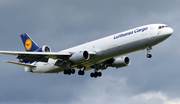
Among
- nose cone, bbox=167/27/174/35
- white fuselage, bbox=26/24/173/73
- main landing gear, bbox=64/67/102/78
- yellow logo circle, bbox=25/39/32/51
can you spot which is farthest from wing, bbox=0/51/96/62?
nose cone, bbox=167/27/174/35

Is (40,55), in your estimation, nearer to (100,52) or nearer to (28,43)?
(100,52)

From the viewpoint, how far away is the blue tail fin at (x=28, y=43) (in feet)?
194

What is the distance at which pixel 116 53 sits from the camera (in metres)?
47.4

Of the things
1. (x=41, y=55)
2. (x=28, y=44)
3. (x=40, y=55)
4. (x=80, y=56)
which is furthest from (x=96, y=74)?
(x=28, y=44)

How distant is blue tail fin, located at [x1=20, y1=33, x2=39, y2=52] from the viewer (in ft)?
194

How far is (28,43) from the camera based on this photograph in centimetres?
6012

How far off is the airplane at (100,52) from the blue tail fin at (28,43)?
3.10m

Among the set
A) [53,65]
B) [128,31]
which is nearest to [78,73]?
[53,65]

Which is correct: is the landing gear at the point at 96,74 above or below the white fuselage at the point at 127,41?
below

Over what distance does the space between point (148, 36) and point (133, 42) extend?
2279mm

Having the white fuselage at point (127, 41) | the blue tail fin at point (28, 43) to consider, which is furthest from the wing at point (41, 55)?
the blue tail fin at point (28, 43)

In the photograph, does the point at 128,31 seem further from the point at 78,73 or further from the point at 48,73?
the point at 48,73

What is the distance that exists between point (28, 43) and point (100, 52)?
1771 centimetres

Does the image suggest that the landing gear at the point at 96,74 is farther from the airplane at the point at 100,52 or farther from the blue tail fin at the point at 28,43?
the blue tail fin at the point at 28,43
